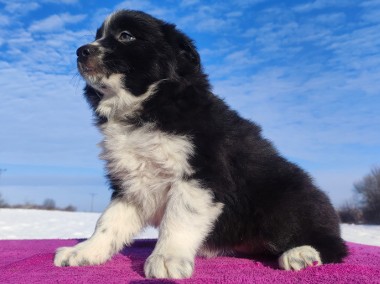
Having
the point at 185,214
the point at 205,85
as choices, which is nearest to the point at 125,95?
the point at 205,85

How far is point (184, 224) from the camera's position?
3102 millimetres

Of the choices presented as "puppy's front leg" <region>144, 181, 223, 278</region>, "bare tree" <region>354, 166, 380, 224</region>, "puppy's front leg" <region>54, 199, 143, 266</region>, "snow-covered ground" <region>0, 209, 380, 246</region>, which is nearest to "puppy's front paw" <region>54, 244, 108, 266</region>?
"puppy's front leg" <region>54, 199, 143, 266</region>

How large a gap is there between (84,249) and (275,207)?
1.58m

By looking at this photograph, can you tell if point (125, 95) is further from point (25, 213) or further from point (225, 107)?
point (25, 213)

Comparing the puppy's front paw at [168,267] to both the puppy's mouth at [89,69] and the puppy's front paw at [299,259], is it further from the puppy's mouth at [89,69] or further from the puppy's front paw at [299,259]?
the puppy's mouth at [89,69]

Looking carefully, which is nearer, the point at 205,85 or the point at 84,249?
the point at 84,249

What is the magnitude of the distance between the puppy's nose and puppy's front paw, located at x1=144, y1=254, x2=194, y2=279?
1801mm

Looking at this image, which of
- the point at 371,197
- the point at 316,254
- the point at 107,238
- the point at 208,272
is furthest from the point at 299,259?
the point at 371,197

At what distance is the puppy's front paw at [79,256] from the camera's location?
3.39 metres

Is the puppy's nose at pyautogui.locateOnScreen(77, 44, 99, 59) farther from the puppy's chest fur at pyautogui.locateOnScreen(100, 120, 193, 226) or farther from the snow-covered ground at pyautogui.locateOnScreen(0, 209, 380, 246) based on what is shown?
the snow-covered ground at pyautogui.locateOnScreen(0, 209, 380, 246)

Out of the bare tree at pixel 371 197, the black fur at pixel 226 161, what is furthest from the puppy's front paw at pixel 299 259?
the bare tree at pixel 371 197

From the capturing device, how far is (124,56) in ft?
12.1

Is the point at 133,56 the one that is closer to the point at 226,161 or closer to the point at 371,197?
the point at 226,161

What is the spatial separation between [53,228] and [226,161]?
689 cm
